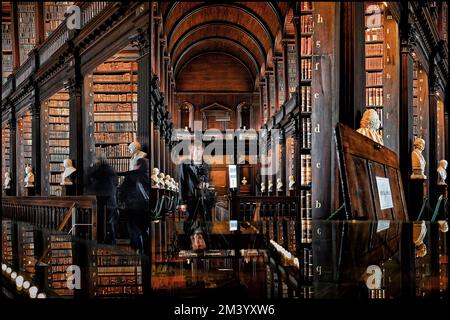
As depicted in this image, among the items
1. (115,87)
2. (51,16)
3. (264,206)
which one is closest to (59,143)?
(115,87)

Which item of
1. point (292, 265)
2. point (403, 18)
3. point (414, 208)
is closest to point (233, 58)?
point (403, 18)

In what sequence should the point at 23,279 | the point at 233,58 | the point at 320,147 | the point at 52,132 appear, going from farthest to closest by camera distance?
1. the point at 233,58
2. the point at 52,132
3. the point at 320,147
4. the point at 23,279

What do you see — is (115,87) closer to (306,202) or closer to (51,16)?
(51,16)

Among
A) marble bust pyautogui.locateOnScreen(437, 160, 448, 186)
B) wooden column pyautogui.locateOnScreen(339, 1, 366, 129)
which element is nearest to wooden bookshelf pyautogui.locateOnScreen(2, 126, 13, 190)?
wooden column pyautogui.locateOnScreen(339, 1, 366, 129)

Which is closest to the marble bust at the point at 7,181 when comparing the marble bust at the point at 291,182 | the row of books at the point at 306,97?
the row of books at the point at 306,97

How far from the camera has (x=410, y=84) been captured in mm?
4055

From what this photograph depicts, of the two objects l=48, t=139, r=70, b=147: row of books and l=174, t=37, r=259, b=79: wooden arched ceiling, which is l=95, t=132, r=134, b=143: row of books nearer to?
l=48, t=139, r=70, b=147: row of books

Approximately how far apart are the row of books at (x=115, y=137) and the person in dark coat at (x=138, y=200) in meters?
1.84

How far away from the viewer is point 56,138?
541 centimetres

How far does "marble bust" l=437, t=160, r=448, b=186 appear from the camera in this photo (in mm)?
4201

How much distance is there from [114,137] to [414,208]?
3425mm

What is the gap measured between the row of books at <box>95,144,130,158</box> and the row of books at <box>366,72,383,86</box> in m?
2.87

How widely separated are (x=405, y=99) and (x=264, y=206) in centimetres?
190
